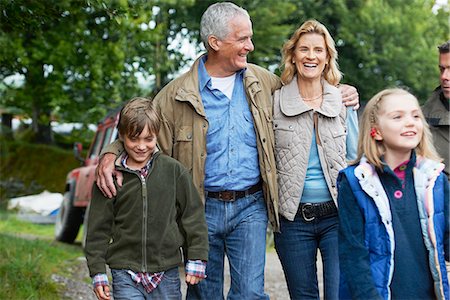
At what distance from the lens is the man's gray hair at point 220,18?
4887 millimetres

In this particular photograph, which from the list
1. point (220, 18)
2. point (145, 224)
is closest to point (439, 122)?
point (220, 18)

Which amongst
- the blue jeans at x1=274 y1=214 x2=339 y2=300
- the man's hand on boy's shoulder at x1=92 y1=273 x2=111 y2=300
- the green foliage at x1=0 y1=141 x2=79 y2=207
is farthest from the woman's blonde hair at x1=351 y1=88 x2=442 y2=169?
the green foliage at x1=0 y1=141 x2=79 y2=207

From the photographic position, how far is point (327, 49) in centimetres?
490

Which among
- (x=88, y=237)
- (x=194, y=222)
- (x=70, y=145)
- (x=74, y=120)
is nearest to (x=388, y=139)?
(x=194, y=222)

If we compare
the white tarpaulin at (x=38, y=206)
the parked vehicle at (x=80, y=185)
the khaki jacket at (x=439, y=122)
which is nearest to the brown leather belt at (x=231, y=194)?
the khaki jacket at (x=439, y=122)

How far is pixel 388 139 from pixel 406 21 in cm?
2219

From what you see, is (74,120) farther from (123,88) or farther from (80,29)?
(80,29)

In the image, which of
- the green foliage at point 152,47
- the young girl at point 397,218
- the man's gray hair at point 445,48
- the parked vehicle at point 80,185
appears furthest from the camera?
the green foliage at point 152,47

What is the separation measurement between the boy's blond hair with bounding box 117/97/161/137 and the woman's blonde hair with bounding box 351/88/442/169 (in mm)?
1200

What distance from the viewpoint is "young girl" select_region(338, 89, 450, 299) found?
362cm

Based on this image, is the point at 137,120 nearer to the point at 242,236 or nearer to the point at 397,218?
the point at 242,236

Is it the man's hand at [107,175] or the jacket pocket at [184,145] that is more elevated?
the jacket pocket at [184,145]

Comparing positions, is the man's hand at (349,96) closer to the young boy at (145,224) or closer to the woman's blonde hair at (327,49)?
the woman's blonde hair at (327,49)

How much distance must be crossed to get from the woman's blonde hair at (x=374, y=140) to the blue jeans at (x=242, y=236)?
1.10 metres
